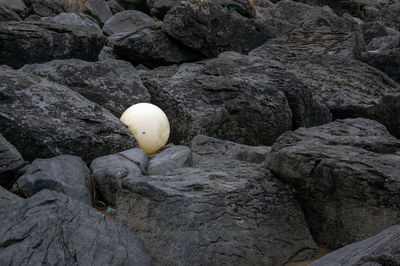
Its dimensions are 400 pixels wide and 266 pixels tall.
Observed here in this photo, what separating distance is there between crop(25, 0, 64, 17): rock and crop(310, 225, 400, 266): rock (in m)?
13.8

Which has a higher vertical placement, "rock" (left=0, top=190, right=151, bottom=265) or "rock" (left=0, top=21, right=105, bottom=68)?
"rock" (left=0, top=21, right=105, bottom=68)

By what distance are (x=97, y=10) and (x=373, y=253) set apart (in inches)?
567

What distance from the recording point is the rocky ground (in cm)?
301

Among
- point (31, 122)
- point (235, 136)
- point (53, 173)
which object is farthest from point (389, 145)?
point (31, 122)

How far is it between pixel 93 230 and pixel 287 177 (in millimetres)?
1611

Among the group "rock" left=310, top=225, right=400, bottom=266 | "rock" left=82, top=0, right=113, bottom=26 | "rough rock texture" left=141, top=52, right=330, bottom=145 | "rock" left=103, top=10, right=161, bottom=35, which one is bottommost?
"rock" left=310, top=225, right=400, bottom=266

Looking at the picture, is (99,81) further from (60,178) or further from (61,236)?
(61,236)

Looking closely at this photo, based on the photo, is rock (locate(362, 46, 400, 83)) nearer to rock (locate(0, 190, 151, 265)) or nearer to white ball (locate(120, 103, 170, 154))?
white ball (locate(120, 103, 170, 154))

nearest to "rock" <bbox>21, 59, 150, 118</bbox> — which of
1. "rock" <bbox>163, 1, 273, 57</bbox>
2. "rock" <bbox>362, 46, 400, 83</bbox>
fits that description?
"rock" <bbox>163, 1, 273, 57</bbox>

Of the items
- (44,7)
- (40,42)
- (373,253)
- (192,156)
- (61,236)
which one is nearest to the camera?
(373,253)

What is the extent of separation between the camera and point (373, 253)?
2.19 metres

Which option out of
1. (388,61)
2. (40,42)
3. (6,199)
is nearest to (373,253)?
(6,199)

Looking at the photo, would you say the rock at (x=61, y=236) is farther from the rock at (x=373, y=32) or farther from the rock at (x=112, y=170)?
the rock at (x=373, y=32)

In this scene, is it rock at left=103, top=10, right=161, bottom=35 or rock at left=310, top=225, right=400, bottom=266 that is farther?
rock at left=103, top=10, right=161, bottom=35
